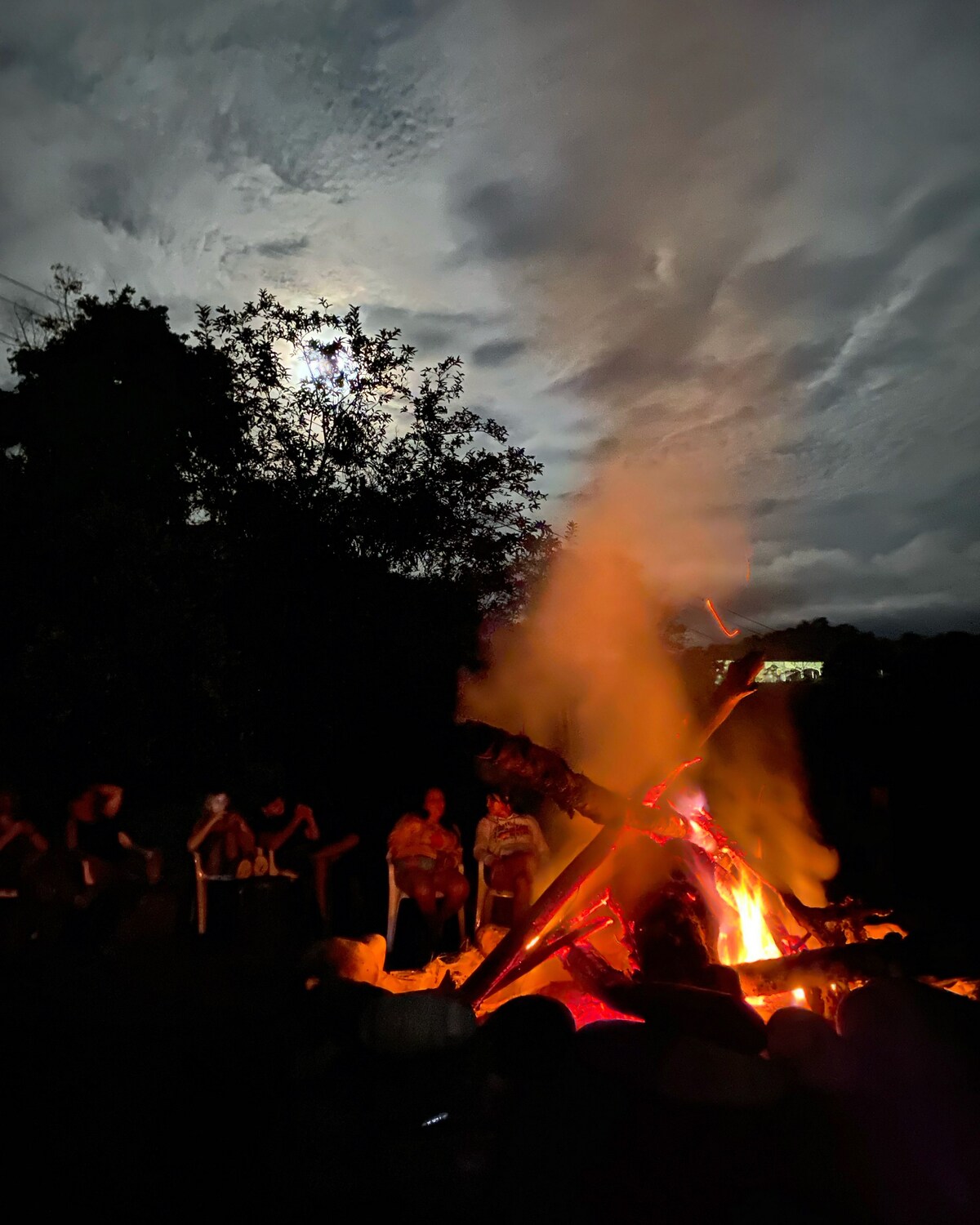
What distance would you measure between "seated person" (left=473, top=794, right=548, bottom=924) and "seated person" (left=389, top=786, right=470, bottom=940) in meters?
0.35

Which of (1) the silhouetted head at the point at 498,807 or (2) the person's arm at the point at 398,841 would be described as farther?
(2) the person's arm at the point at 398,841

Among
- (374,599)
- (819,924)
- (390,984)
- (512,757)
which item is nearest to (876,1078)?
(819,924)

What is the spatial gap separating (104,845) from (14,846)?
688mm

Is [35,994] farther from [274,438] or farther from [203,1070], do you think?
[274,438]

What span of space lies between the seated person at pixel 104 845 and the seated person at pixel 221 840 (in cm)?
41

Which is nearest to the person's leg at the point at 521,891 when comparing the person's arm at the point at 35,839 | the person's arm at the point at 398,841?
the person's arm at the point at 398,841

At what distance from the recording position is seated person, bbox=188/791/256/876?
6.96 metres

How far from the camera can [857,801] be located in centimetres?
1105

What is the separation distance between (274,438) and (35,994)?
833 centimetres

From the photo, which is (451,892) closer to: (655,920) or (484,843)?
(484,843)

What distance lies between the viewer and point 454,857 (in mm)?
6672

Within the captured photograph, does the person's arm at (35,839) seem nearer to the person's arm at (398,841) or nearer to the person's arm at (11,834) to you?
the person's arm at (11,834)

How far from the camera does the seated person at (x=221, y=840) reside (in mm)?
6957

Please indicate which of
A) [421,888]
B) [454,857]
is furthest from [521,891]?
[421,888]
